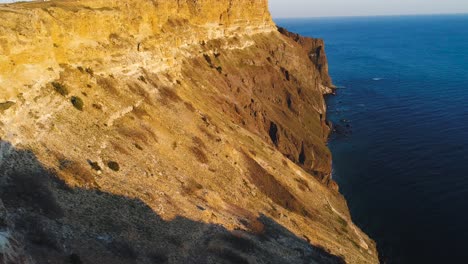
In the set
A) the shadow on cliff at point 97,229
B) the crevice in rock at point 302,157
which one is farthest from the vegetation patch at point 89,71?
the crevice in rock at point 302,157

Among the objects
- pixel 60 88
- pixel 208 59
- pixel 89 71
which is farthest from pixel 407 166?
pixel 60 88

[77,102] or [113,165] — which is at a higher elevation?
[77,102]

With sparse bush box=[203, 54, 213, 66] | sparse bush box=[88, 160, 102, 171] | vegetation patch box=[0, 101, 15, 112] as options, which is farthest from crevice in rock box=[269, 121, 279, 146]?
vegetation patch box=[0, 101, 15, 112]

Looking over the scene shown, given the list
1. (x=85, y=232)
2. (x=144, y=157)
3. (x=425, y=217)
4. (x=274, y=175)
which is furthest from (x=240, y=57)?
(x=85, y=232)

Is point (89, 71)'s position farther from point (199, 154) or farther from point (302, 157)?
point (302, 157)

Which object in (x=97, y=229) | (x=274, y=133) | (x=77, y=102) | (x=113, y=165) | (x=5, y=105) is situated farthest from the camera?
(x=274, y=133)

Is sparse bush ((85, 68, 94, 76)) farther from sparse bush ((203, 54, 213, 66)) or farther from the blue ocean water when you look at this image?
the blue ocean water

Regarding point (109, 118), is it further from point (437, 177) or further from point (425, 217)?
point (437, 177)
